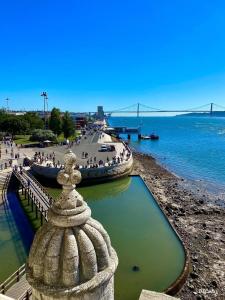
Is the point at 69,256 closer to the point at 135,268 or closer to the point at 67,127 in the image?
the point at 135,268

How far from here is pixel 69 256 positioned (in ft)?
11.0

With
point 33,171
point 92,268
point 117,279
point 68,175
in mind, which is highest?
point 68,175

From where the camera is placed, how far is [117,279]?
1548 centimetres

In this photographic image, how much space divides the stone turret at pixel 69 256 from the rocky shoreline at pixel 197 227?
12.5 m

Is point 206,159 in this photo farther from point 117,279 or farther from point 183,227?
point 117,279

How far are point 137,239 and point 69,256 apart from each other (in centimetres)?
1776

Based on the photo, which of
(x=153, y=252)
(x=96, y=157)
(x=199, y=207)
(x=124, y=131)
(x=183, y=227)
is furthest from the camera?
(x=124, y=131)

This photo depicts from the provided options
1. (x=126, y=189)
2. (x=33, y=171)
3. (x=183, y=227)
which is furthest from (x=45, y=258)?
(x=33, y=171)

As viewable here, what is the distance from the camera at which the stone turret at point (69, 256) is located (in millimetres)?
3344

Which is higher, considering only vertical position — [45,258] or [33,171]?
[45,258]

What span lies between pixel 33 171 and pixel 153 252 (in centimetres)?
2031

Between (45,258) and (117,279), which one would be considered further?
(117,279)

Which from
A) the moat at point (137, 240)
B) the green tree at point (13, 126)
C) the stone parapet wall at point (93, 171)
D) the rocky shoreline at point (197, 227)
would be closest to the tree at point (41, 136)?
the green tree at point (13, 126)

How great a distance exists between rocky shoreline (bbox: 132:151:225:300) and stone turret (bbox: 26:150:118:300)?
41.0 ft
